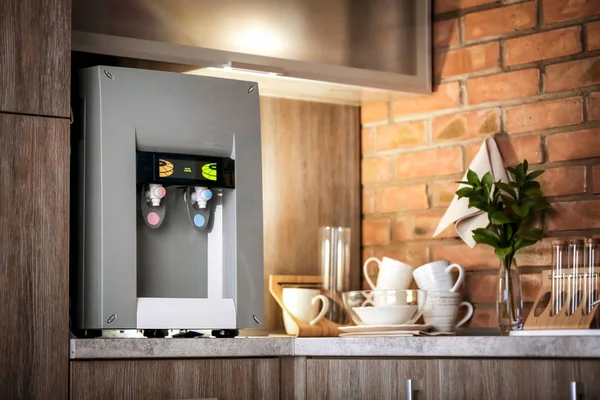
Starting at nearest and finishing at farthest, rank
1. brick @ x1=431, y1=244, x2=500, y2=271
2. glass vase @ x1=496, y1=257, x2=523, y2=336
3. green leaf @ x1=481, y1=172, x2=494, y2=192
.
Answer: glass vase @ x1=496, y1=257, x2=523, y2=336 → green leaf @ x1=481, y1=172, x2=494, y2=192 → brick @ x1=431, y1=244, x2=500, y2=271

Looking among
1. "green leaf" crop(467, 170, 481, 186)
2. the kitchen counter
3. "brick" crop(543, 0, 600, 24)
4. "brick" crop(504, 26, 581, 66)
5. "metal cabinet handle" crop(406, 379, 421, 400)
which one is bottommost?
"metal cabinet handle" crop(406, 379, 421, 400)

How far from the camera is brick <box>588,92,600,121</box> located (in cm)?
227

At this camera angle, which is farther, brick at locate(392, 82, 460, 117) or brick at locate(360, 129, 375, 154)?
brick at locate(360, 129, 375, 154)

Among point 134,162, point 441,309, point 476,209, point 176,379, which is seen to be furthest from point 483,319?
point 134,162

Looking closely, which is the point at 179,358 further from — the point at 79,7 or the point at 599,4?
the point at 599,4

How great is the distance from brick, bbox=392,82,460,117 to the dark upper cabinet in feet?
0.09

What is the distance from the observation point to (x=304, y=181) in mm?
2705

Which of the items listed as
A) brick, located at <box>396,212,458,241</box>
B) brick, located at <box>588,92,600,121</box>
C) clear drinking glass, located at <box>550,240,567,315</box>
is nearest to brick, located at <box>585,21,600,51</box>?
brick, located at <box>588,92,600,121</box>

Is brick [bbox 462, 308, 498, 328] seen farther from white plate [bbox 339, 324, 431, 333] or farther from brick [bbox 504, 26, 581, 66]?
brick [bbox 504, 26, 581, 66]

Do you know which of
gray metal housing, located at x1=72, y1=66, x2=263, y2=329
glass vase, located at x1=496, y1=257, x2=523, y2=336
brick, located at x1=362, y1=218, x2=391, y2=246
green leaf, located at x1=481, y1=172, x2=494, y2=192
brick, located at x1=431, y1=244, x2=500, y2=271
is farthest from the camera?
brick, located at x1=362, y1=218, x2=391, y2=246

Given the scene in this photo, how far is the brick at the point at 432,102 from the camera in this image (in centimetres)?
258

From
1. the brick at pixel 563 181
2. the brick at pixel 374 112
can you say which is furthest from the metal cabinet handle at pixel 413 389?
the brick at pixel 374 112

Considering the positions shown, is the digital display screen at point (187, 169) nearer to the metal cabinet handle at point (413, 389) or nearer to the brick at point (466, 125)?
the metal cabinet handle at point (413, 389)

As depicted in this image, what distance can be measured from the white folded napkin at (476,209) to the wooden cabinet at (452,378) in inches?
21.0
